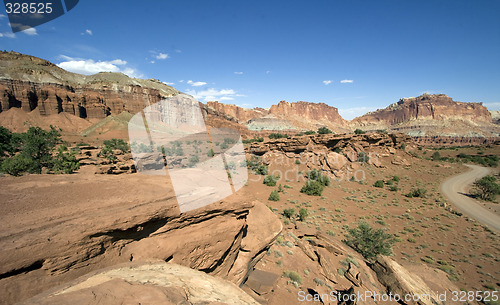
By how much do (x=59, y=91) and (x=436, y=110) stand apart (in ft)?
638

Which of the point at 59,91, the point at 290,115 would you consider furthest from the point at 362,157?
the point at 290,115

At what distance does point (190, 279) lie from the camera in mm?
3496

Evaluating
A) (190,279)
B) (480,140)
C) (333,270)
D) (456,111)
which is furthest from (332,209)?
(456,111)

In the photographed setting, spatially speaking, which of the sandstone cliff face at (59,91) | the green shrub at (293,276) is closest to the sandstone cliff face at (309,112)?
the sandstone cliff face at (59,91)

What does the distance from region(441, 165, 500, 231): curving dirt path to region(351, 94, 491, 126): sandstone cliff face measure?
13123 cm

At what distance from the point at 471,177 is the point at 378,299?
125 ft

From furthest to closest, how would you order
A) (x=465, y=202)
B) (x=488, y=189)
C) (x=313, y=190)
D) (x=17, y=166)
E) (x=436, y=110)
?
(x=436, y=110) → (x=488, y=189) → (x=313, y=190) → (x=465, y=202) → (x=17, y=166)

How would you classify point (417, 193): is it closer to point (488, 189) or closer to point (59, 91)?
point (488, 189)

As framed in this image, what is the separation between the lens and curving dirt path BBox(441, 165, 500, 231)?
15553 mm

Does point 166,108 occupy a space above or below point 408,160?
above

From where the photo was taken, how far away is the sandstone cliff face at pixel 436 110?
123 metres

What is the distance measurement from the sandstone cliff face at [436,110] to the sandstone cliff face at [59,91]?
162 m

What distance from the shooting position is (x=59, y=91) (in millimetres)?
64875

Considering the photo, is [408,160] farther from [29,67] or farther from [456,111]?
[456,111]
